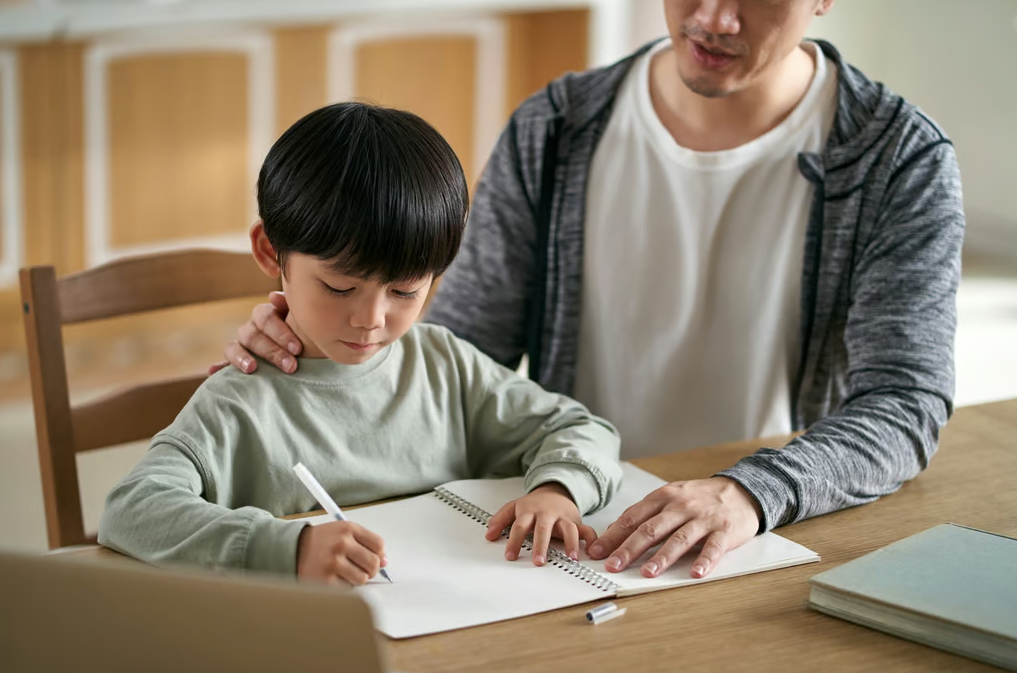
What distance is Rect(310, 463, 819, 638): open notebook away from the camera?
2.75 ft

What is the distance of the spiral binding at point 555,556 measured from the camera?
89 centimetres

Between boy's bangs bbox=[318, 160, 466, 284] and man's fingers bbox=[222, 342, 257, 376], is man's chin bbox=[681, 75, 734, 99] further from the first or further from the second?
man's fingers bbox=[222, 342, 257, 376]

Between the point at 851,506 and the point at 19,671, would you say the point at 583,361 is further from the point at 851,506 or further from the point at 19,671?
the point at 19,671

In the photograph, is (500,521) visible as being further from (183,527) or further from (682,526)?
(183,527)

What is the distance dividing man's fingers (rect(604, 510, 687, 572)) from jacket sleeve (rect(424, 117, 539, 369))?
0.55 metres

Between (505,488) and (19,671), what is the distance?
0.57 metres

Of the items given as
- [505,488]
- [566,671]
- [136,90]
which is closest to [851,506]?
[505,488]

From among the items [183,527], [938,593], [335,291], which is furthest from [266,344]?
[938,593]

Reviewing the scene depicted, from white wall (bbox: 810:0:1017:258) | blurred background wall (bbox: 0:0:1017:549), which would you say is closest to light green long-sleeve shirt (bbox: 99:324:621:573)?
blurred background wall (bbox: 0:0:1017:549)

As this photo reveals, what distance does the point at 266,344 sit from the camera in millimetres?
1054

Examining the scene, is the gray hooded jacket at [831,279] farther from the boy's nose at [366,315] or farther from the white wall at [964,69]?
the white wall at [964,69]

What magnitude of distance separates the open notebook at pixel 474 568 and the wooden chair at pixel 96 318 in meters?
0.39

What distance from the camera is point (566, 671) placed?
0.76 metres

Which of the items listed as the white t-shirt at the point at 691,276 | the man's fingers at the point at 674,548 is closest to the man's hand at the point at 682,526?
the man's fingers at the point at 674,548
